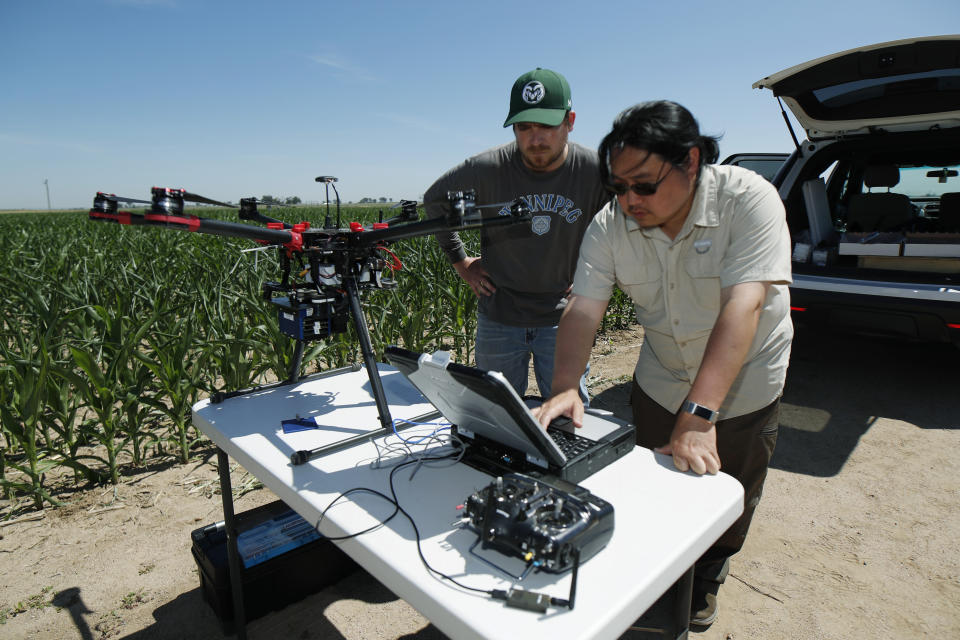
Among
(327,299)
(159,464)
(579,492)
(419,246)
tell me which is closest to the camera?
(579,492)

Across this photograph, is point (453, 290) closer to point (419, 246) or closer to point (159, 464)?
point (419, 246)

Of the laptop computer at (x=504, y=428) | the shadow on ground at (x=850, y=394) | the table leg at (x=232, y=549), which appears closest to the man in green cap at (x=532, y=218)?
the laptop computer at (x=504, y=428)

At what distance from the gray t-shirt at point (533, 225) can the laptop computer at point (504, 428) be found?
102 centimetres

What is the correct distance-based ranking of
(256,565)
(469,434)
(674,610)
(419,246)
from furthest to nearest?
1. (419,246)
2. (256,565)
3. (469,434)
4. (674,610)

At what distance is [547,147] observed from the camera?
7.67 feet

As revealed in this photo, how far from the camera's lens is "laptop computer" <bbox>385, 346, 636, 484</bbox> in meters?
1.17

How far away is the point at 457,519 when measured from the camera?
4.13ft

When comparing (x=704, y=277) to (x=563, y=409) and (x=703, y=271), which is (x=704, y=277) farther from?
(x=563, y=409)

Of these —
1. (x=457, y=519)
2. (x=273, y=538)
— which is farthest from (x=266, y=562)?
(x=457, y=519)

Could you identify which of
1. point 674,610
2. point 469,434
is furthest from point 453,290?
point 674,610

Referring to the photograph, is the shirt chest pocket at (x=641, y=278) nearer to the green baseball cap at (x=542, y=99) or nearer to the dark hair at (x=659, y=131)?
the dark hair at (x=659, y=131)

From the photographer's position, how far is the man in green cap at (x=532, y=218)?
7.62 feet

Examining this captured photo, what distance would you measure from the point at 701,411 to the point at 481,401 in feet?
2.02

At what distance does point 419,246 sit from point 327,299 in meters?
4.89
